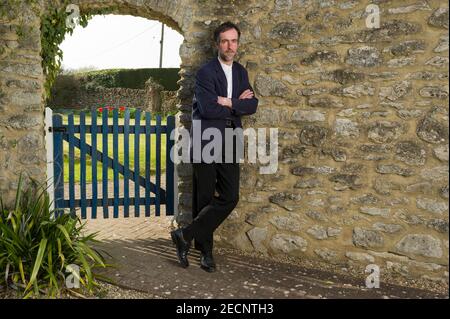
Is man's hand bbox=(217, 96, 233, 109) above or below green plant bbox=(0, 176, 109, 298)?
above

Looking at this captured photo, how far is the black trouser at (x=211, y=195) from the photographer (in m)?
3.89

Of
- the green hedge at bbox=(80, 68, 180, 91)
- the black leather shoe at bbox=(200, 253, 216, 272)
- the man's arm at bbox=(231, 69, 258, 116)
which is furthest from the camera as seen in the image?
the green hedge at bbox=(80, 68, 180, 91)

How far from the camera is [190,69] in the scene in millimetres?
4516

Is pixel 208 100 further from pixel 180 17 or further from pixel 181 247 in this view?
pixel 181 247

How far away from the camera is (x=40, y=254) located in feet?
11.5

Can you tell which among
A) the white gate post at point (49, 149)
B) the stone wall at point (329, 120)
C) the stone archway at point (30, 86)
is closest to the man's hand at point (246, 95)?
the stone wall at point (329, 120)

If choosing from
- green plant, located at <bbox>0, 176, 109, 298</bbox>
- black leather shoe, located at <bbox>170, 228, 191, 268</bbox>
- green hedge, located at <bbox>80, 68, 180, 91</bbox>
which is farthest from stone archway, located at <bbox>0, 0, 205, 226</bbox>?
green hedge, located at <bbox>80, 68, 180, 91</bbox>

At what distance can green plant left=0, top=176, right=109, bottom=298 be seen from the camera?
138 inches

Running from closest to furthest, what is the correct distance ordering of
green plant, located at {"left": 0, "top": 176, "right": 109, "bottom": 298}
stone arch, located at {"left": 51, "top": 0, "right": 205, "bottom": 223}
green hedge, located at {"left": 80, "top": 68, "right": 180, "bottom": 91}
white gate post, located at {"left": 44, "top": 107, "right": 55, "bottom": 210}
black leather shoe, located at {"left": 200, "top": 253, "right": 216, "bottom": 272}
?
green plant, located at {"left": 0, "top": 176, "right": 109, "bottom": 298}
black leather shoe, located at {"left": 200, "top": 253, "right": 216, "bottom": 272}
stone arch, located at {"left": 51, "top": 0, "right": 205, "bottom": 223}
white gate post, located at {"left": 44, "top": 107, "right": 55, "bottom": 210}
green hedge, located at {"left": 80, "top": 68, "right": 180, "bottom": 91}

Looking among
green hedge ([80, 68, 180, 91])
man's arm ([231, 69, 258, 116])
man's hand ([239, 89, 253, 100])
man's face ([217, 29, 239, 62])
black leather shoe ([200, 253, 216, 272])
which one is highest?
green hedge ([80, 68, 180, 91])

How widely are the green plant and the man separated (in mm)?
871

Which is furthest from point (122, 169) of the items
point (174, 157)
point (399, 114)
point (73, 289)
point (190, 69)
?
point (399, 114)

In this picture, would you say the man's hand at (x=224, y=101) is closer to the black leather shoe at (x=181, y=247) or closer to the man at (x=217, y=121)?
the man at (x=217, y=121)

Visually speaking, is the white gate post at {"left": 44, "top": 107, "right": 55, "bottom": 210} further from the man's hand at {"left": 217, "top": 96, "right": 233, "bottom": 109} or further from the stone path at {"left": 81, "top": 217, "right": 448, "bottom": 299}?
the man's hand at {"left": 217, "top": 96, "right": 233, "bottom": 109}
